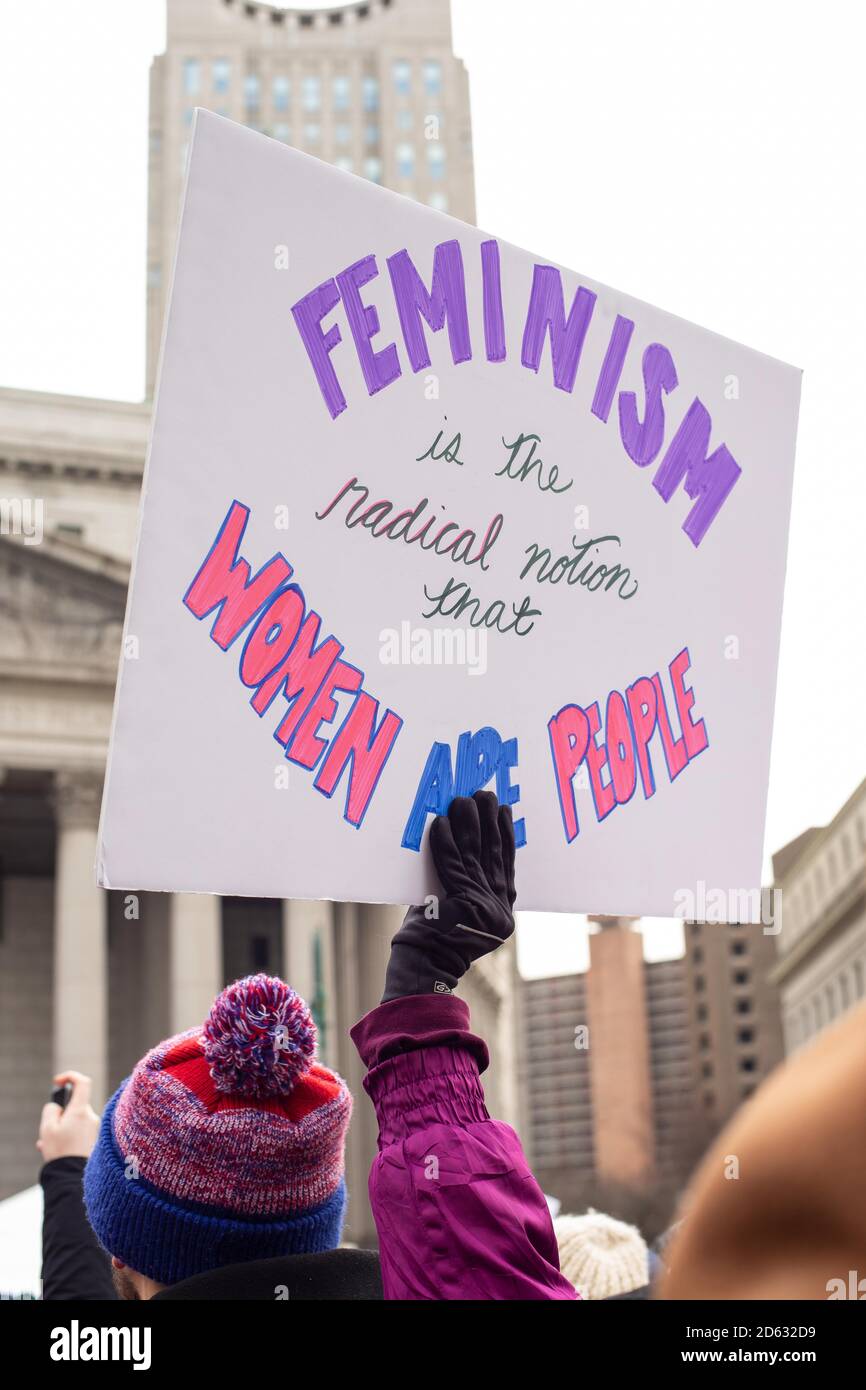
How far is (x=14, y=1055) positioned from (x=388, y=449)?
131 feet

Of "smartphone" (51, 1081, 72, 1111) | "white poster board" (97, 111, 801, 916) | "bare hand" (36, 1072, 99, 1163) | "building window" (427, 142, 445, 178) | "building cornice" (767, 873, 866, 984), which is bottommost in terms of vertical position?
"bare hand" (36, 1072, 99, 1163)

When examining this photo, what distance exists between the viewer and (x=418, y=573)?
3104 millimetres

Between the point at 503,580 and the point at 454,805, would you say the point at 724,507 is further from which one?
the point at 454,805

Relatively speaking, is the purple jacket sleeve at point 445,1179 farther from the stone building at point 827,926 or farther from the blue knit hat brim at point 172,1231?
the stone building at point 827,926

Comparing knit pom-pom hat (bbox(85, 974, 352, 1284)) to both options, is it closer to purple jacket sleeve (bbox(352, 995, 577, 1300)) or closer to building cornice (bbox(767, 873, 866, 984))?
purple jacket sleeve (bbox(352, 995, 577, 1300))

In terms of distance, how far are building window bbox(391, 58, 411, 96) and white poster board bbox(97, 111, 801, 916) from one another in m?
92.7

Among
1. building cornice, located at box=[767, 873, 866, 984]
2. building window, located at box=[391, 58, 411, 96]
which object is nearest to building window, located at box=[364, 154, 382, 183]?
building window, located at box=[391, 58, 411, 96]

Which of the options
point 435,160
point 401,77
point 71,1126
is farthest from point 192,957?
point 401,77

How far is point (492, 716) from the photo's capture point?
3104 millimetres

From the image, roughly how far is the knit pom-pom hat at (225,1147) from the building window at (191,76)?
315 ft

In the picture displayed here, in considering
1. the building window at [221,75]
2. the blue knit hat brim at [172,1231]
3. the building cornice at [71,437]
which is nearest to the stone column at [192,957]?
the building cornice at [71,437]

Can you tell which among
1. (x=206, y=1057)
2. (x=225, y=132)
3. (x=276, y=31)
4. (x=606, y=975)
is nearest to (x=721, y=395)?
(x=225, y=132)

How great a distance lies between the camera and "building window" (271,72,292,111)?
91938mm

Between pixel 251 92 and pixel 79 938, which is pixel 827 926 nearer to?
pixel 79 938
